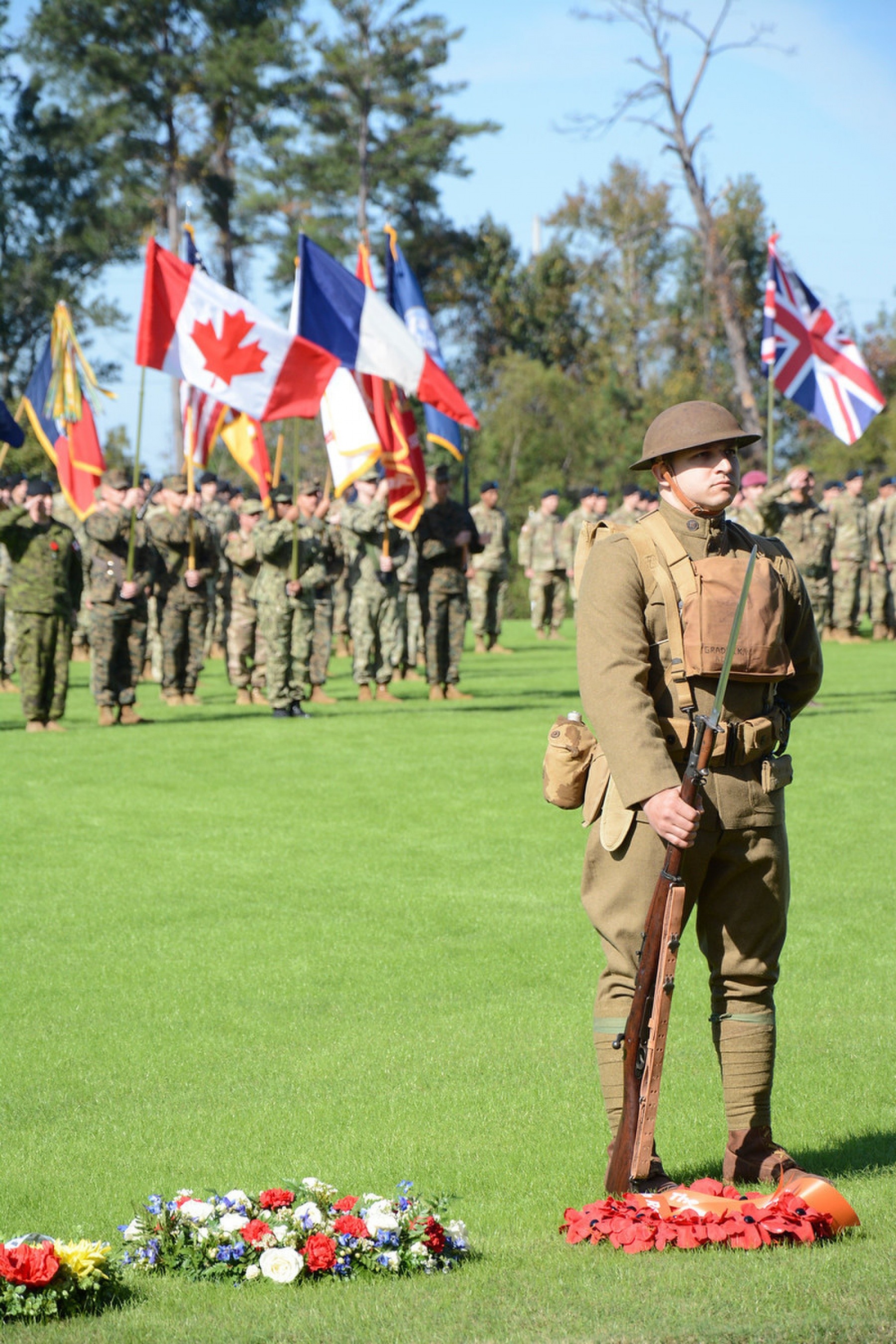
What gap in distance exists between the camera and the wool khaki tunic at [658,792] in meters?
4.29

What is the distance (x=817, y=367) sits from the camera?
781 inches

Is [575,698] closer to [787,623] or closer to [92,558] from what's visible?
[92,558]

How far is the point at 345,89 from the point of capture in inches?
1766

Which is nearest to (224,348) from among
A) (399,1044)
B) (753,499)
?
(753,499)

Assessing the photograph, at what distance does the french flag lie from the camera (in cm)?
1634

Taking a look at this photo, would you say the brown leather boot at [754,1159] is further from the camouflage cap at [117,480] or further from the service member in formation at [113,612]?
the camouflage cap at [117,480]

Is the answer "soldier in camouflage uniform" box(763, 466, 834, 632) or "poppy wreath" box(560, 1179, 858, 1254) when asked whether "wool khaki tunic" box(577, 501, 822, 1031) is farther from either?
"soldier in camouflage uniform" box(763, 466, 834, 632)

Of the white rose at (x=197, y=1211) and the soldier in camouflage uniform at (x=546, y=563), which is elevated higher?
the soldier in camouflage uniform at (x=546, y=563)

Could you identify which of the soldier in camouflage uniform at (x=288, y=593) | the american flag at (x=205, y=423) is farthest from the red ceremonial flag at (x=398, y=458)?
the american flag at (x=205, y=423)

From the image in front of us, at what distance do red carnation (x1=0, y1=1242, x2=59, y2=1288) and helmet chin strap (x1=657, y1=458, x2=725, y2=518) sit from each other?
243cm

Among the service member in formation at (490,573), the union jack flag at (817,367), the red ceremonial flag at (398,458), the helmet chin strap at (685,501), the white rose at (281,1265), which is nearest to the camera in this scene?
the white rose at (281,1265)

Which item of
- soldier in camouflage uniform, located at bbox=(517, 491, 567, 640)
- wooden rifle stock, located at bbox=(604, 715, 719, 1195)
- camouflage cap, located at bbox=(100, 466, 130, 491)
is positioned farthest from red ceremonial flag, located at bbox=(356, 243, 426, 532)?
wooden rifle stock, located at bbox=(604, 715, 719, 1195)

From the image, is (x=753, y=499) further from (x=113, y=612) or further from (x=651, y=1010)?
(x=651, y=1010)

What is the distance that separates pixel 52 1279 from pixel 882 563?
24.2 m
